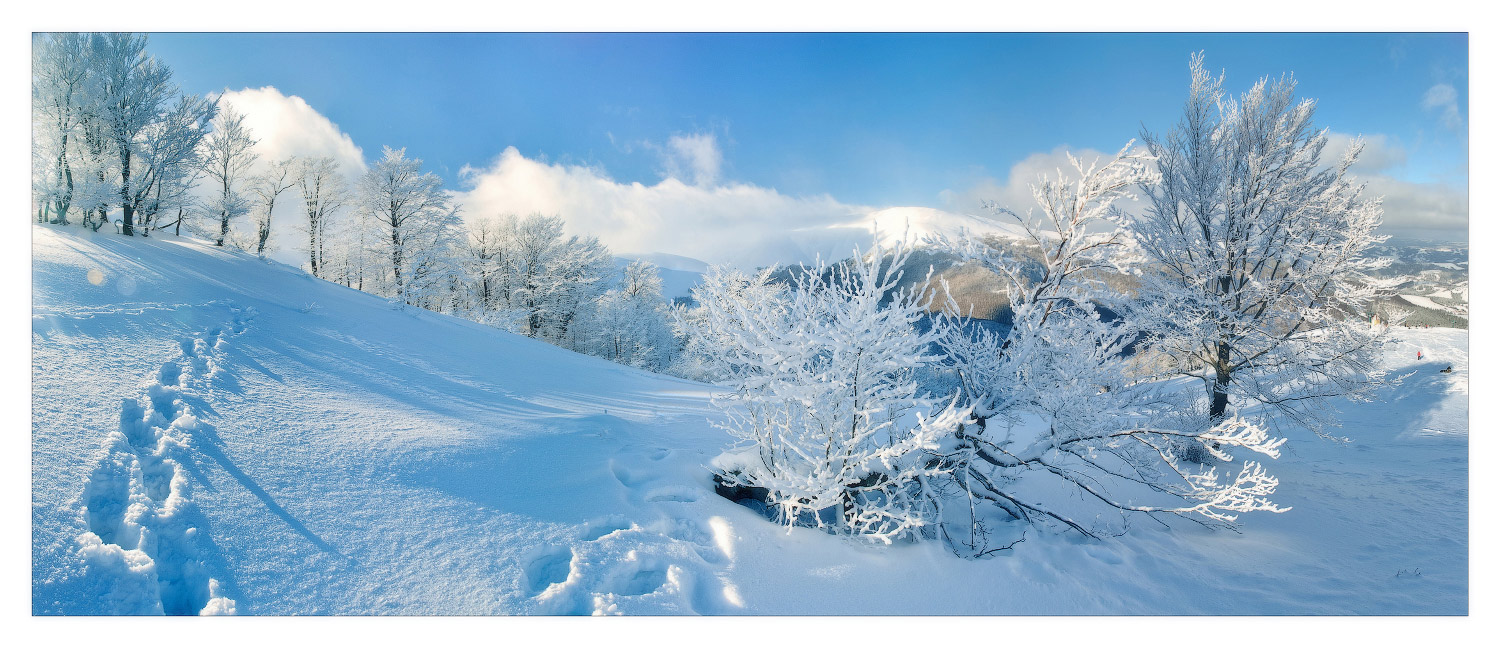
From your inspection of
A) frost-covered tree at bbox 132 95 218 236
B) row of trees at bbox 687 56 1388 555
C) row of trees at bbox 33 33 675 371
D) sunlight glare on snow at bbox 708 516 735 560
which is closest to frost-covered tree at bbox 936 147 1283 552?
row of trees at bbox 687 56 1388 555

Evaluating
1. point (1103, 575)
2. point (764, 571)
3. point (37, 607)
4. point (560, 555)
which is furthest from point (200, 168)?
point (1103, 575)

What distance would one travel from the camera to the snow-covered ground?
80.8 inches

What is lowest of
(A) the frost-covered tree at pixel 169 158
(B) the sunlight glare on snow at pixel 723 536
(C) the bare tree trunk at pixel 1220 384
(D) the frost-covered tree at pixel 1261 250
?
(B) the sunlight glare on snow at pixel 723 536

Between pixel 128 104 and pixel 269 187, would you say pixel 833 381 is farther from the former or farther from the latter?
pixel 269 187

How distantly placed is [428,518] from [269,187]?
19.8 m

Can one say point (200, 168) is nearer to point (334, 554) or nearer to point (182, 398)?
point (182, 398)

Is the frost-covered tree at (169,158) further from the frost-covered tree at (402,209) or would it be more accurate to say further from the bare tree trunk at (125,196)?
the frost-covered tree at (402,209)

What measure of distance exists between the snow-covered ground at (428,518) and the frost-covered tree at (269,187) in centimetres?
1326

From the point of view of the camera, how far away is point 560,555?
8.25 ft

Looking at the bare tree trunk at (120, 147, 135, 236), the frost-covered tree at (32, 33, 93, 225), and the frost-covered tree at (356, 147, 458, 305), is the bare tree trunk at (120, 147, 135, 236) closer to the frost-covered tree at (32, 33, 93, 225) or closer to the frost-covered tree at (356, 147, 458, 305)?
the frost-covered tree at (32, 33, 93, 225)

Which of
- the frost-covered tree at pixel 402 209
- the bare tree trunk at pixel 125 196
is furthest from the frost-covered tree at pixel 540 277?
the bare tree trunk at pixel 125 196

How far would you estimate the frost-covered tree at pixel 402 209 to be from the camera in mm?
14680

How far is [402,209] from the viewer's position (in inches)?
596

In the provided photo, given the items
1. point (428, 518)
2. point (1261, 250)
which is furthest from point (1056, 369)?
point (1261, 250)
